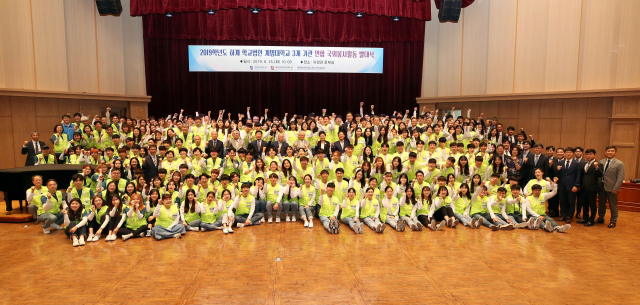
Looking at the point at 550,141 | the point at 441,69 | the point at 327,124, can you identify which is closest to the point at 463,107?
the point at 441,69

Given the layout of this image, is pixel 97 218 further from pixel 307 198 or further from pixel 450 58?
pixel 450 58

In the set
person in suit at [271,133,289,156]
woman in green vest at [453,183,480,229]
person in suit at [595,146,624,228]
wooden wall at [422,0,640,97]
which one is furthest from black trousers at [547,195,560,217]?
person in suit at [271,133,289,156]

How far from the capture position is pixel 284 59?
15000mm

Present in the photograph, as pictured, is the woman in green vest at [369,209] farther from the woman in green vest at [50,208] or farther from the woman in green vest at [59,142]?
the woman in green vest at [59,142]

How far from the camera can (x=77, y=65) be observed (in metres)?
12.2

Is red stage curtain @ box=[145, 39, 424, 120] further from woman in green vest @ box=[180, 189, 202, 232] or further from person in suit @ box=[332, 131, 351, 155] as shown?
woman in green vest @ box=[180, 189, 202, 232]

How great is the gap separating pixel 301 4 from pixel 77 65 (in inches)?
294

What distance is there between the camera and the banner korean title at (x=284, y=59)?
1474cm

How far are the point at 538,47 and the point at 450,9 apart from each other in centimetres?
299

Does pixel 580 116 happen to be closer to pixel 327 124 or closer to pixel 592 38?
pixel 592 38

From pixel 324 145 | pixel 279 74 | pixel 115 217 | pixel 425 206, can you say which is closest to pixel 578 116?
pixel 425 206

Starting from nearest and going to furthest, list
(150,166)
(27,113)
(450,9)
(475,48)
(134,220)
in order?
(134,220)
(150,166)
(27,113)
(450,9)
(475,48)

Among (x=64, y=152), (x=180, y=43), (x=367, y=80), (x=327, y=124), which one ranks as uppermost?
(x=180, y=43)

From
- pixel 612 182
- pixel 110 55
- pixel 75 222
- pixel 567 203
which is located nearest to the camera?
pixel 75 222
